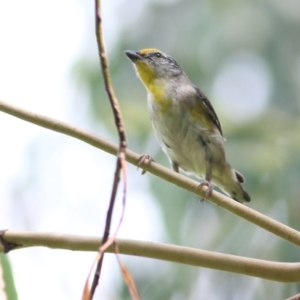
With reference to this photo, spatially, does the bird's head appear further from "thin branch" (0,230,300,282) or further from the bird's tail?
"thin branch" (0,230,300,282)

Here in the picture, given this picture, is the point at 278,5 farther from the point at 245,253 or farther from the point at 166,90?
the point at 245,253

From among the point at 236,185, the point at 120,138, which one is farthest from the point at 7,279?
the point at 236,185

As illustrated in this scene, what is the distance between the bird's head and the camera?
362cm

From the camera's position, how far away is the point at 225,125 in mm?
4242

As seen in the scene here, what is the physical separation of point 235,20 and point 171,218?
1832mm

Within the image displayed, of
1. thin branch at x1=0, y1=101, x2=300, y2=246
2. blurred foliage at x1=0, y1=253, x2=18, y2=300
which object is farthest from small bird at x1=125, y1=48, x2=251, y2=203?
blurred foliage at x1=0, y1=253, x2=18, y2=300

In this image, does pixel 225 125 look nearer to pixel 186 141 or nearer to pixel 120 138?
pixel 186 141

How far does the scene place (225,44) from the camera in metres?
4.79

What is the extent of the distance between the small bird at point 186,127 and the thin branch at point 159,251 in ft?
6.40

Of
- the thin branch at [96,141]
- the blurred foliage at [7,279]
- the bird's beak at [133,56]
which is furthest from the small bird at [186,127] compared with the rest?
the blurred foliage at [7,279]

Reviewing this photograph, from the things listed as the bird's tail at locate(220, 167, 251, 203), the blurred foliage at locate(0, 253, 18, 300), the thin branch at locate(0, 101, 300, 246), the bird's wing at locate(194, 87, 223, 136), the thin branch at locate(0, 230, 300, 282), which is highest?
the bird's wing at locate(194, 87, 223, 136)

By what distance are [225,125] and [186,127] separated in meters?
0.93

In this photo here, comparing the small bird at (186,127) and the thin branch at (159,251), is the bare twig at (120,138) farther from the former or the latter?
the small bird at (186,127)

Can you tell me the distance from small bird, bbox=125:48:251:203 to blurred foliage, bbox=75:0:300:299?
327 mm
